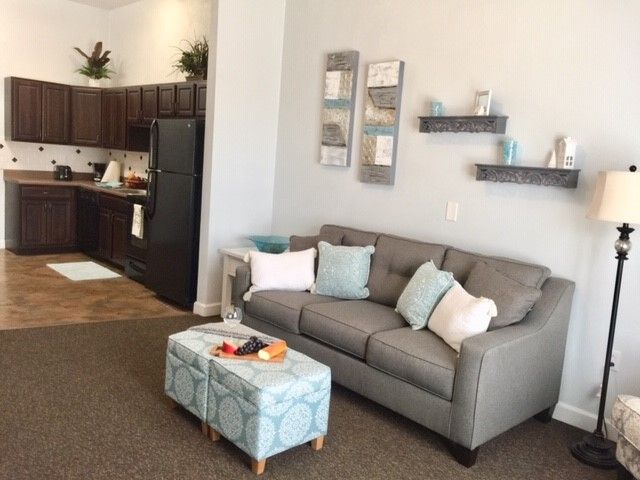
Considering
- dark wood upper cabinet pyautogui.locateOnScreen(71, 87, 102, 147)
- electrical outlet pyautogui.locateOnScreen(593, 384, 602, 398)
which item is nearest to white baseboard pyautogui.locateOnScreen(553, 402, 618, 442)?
electrical outlet pyautogui.locateOnScreen(593, 384, 602, 398)

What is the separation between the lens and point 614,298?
286 cm

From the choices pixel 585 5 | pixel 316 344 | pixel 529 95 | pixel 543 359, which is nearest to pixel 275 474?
pixel 316 344

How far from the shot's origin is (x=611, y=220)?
2.70m

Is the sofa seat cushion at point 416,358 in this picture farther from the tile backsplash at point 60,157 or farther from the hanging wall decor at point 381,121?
the tile backsplash at point 60,157

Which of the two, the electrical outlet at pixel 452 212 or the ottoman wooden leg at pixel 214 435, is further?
the electrical outlet at pixel 452 212

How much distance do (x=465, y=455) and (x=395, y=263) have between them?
1365 mm

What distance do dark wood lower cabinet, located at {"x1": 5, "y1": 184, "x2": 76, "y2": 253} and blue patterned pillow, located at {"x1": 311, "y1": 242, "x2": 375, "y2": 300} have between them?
4.35 meters

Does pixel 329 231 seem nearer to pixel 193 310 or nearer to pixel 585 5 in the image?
pixel 193 310

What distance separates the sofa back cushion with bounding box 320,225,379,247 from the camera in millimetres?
4012

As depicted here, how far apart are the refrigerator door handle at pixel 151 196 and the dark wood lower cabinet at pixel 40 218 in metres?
2.21

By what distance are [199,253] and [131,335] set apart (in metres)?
0.97

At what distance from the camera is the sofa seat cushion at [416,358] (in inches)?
109

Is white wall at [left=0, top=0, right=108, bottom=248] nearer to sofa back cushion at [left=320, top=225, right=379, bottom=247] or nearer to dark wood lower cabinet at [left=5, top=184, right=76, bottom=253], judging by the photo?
dark wood lower cabinet at [left=5, top=184, right=76, bottom=253]

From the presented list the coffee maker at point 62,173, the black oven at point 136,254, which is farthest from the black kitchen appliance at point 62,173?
the black oven at point 136,254
